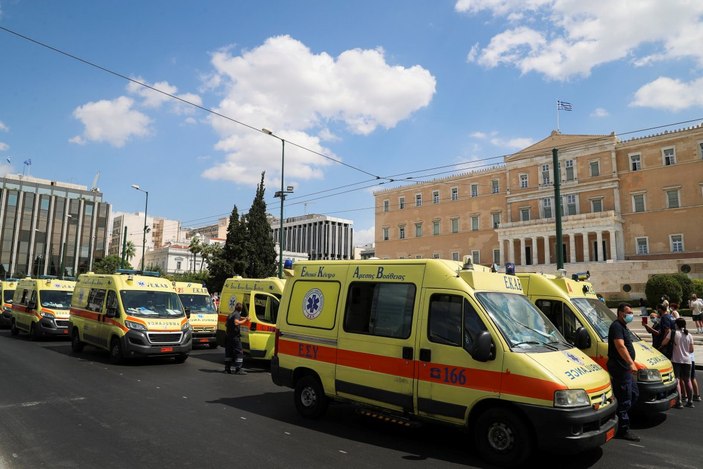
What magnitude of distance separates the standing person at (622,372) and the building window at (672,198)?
55.1 m

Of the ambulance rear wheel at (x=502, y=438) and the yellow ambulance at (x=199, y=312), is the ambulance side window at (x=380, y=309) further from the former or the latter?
the yellow ambulance at (x=199, y=312)

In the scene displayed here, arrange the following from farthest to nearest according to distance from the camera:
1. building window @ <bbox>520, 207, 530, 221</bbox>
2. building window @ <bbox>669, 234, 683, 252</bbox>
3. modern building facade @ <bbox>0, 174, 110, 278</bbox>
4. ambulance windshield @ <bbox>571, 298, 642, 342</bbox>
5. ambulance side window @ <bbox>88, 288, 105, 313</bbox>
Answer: modern building facade @ <bbox>0, 174, 110, 278</bbox> → building window @ <bbox>520, 207, 530, 221</bbox> → building window @ <bbox>669, 234, 683, 252</bbox> → ambulance side window @ <bbox>88, 288, 105, 313</bbox> → ambulance windshield @ <bbox>571, 298, 642, 342</bbox>

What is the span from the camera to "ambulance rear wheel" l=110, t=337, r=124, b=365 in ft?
41.4

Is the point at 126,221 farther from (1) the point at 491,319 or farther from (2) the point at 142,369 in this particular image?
(1) the point at 491,319

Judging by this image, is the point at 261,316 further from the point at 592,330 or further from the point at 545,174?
the point at 545,174

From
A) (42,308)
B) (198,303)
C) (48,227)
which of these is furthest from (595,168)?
(48,227)

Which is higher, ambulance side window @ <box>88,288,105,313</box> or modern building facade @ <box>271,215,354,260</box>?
modern building facade @ <box>271,215,354,260</box>

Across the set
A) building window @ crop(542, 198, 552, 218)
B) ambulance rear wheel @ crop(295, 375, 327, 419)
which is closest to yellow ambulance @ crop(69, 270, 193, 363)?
ambulance rear wheel @ crop(295, 375, 327, 419)

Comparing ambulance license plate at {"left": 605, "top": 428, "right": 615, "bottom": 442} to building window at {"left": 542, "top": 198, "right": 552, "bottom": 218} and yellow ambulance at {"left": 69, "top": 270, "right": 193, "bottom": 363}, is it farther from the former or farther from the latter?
building window at {"left": 542, "top": 198, "right": 552, "bottom": 218}

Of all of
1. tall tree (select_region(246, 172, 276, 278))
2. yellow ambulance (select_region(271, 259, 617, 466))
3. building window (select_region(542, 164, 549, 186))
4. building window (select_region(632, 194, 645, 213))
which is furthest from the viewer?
building window (select_region(542, 164, 549, 186))

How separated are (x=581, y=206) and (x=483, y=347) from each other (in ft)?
193

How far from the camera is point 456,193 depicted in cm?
6875

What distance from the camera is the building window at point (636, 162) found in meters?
54.2

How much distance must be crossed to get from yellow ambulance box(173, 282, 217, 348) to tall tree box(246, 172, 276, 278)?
2887 centimetres
